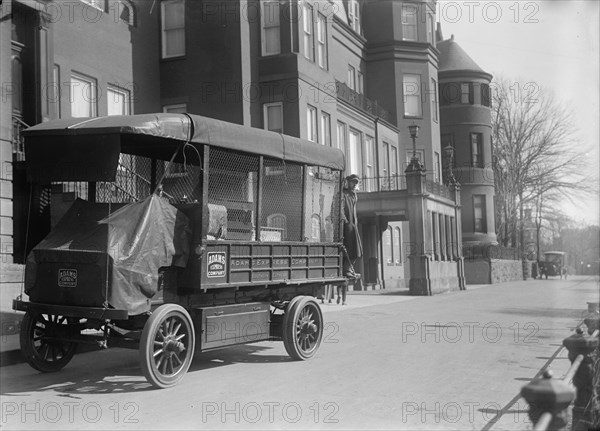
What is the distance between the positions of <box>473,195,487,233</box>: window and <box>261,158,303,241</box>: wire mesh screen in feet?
118

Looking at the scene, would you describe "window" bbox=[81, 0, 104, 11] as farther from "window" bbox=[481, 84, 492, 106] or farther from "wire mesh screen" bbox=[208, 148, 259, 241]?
"window" bbox=[481, 84, 492, 106]

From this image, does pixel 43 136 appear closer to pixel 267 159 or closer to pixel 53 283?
pixel 53 283

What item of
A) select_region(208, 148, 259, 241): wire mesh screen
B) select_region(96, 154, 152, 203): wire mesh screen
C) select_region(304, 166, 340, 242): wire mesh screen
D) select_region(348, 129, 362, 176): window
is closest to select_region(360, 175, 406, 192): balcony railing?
select_region(348, 129, 362, 176): window

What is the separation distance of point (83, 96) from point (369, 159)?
51.4ft

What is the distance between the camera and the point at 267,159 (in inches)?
390

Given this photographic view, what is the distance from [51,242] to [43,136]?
1.36 metres

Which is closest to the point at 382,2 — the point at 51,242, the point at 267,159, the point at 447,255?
the point at 447,255

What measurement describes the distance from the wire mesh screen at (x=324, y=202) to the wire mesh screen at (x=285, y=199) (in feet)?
0.65

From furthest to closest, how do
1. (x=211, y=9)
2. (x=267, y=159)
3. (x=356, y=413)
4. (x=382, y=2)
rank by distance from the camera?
(x=382, y=2) → (x=211, y=9) → (x=267, y=159) → (x=356, y=413)

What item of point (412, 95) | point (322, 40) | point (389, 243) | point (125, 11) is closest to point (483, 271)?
point (389, 243)

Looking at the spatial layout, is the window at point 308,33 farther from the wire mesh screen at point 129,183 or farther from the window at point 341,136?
the wire mesh screen at point 129,183

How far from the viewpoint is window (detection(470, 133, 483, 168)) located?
44.7 meters

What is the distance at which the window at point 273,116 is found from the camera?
75.8 ft

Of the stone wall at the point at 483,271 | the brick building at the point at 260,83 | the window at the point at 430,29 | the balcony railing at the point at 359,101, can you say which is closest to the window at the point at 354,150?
the brick building at the point at 260,83
